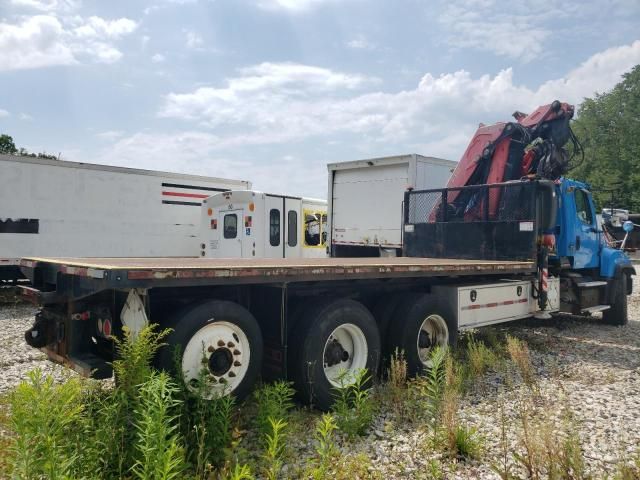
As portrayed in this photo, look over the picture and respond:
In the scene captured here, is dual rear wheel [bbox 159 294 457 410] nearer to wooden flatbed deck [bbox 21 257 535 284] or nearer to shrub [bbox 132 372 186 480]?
wooden flatbed deck [bbox 21 257 535 284]

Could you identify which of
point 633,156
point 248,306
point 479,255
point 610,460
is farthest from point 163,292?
point 633,156

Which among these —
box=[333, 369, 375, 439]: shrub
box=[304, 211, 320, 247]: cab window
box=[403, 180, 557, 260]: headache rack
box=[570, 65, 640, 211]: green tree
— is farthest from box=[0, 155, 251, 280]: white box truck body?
box=[570, 65, 640, 211]: green tree

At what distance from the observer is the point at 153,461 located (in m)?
3.00

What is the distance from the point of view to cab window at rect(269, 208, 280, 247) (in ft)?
44.4

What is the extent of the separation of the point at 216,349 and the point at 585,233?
7.70 metres

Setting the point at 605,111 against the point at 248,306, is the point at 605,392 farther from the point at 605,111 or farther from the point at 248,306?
the point at 605,111

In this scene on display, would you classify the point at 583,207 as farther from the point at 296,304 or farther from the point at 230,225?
the point at 230,225

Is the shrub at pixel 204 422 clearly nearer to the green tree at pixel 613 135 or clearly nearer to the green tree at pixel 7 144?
the green tree at pixel 613 135

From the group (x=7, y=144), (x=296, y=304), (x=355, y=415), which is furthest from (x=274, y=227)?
(x=7, y=144)

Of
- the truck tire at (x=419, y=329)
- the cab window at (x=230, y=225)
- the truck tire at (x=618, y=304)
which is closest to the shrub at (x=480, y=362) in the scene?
the truck tire at (x=419, y=329)

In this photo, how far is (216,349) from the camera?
168 inches

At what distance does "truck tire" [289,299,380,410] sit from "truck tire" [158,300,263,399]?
0.47m

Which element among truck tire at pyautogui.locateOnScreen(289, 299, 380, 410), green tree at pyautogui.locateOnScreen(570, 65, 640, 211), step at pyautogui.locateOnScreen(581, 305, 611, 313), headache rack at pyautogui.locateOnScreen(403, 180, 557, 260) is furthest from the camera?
green tree at pyautogui.locateOnScreen(570, 65, 640, 211)

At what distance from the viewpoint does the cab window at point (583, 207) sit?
9.23 metres
